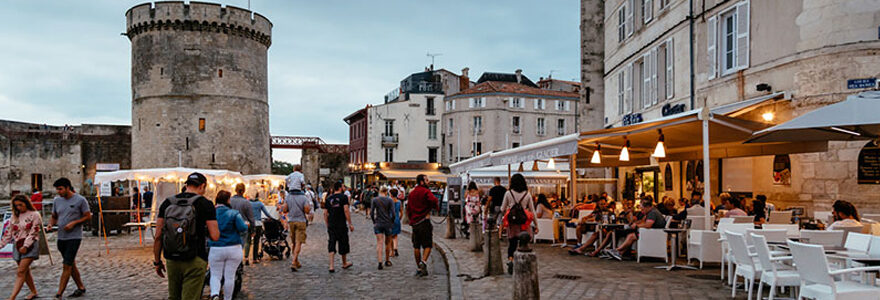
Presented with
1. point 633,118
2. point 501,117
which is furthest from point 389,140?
point 633,118

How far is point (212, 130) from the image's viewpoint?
1587 inches

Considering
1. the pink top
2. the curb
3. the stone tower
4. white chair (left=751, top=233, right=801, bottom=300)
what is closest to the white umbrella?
white chair (left=751, top=233, right=801, bottom=300)

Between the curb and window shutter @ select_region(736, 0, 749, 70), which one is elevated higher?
window shutter @ select_region(736, 0, 749, 70)

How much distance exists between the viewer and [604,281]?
7922mm

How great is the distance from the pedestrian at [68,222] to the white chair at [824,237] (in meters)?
8.32

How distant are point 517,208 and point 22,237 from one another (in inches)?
235

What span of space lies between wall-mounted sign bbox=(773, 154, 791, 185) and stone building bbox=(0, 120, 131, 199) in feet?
154

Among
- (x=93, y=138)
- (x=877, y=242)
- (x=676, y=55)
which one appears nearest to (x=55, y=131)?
(x=93, y=138)

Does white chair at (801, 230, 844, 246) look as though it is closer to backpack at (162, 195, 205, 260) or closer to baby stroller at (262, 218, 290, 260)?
backpack at (162, 195, 205, 260)

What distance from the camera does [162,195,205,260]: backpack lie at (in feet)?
17.0

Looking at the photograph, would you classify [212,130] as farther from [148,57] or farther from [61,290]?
[61,290]

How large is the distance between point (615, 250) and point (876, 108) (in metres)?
4.36

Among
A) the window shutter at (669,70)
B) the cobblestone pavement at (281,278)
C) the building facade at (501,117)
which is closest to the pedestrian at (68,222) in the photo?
the cobblestone pavement at (281,278)

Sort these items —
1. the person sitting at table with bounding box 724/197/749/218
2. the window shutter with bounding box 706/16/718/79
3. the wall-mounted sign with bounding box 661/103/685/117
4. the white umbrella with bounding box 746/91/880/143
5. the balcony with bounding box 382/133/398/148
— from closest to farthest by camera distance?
1. the white umbrella with bounding box 746/91/880/143
2. the person sitting at table with bounding box 724/197/749/218
3. the window shutter with bounding box 706/16/718/79
4. the wall-mounted sign with bounding box 661/103/685/117
5. the balcony with bounding box 382/133/398/148
